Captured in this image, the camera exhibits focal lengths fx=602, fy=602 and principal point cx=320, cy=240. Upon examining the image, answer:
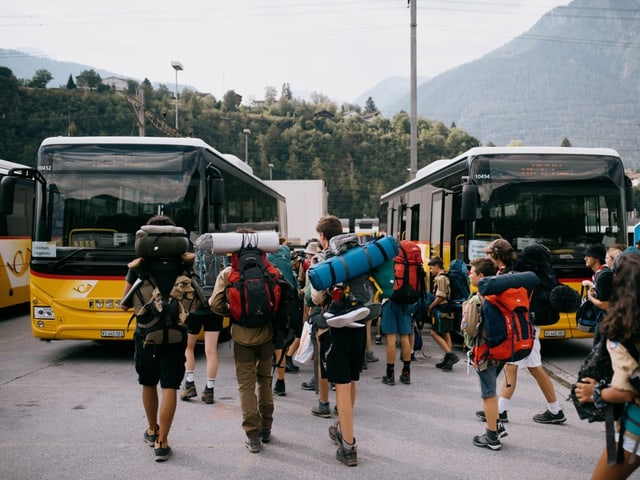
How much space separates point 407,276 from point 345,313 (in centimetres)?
282

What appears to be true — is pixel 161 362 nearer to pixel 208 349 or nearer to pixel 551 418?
pixel 208 349

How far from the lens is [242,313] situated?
16.1 ft

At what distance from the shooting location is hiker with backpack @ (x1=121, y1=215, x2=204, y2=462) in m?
4.70

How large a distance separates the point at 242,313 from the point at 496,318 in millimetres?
2092

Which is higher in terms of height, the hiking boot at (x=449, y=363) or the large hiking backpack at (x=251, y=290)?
the large hiking backpack at (x=251, y=290)

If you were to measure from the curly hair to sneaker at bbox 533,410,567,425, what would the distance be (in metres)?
3.20

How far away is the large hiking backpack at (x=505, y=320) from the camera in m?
4.95

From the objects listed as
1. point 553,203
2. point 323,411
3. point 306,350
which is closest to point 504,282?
point 323,411

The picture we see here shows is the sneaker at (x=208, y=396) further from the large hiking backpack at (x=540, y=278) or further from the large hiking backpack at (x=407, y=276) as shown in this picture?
the large hiking backpack at (x=540, y=278)

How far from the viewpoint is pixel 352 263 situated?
470 cm

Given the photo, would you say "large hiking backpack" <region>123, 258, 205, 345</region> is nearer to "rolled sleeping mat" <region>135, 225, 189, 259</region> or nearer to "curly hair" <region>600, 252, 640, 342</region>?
"rolled sleeping mat" <region>135, 225, 189, 259</region>

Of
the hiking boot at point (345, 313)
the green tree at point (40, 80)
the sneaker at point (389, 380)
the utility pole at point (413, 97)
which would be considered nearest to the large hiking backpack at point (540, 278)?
the hiking boot at point (345, 313)

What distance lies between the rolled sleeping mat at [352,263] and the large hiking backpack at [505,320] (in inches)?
35.7

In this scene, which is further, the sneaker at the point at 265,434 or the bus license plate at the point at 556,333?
the bus license plate at the point at 556,333
